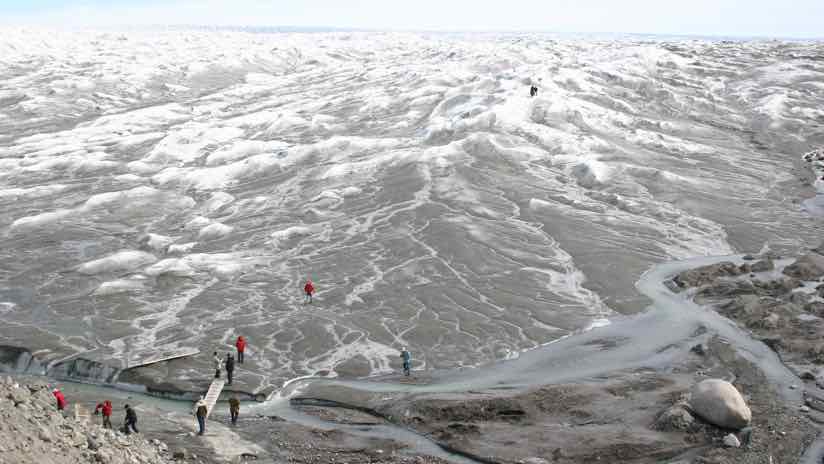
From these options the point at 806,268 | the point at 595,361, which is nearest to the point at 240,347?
the point at 595,361

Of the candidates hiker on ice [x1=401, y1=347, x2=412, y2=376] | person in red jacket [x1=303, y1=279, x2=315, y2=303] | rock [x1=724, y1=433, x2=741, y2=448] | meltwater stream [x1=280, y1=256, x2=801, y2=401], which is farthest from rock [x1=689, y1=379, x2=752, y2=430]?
person in red jacket [x1=303, y1=279, x2=315, y2=303]

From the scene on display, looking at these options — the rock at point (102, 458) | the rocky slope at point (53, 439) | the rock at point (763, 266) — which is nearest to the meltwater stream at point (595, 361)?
the rock at point (763, 266)

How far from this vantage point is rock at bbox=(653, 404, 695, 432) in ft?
69.5

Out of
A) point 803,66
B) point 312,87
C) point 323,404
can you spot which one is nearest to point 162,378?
point 323,404

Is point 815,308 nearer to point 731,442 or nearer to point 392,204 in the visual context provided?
point 731,442

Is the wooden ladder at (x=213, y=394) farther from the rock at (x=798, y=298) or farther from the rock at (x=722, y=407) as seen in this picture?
the rock at (x=798, y=298)

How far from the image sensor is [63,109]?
88125mm

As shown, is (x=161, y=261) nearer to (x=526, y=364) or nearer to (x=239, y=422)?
(x=239, y=422)

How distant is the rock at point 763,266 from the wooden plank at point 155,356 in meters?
25.4

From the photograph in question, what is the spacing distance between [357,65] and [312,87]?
22.7m

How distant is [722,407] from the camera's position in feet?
68.7

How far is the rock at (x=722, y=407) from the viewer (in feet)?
68.6

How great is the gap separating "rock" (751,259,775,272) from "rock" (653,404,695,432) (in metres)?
16.4

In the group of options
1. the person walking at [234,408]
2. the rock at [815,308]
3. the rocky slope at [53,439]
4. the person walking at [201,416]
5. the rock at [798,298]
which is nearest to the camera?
the rocky slope at [53,439]
